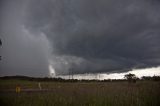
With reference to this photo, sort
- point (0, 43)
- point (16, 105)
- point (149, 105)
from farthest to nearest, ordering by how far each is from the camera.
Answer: point (0, 43) → point (16, 105) → point (149, 105)

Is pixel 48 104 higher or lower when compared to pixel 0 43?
lower

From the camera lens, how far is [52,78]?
15412cm

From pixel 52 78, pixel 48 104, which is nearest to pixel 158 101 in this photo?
pixel 48 104

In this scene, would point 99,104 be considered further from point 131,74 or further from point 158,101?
point 131,74

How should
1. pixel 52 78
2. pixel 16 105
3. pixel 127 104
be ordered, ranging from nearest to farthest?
1. pixel 127 104
2. pixel 16 105
3. pixel 52 78

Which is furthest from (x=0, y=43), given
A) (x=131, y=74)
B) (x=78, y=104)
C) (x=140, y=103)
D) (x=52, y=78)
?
(x=52, y=78)

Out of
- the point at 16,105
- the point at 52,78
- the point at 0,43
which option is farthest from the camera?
the point at 52,78

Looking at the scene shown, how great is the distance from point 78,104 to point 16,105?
3302mm

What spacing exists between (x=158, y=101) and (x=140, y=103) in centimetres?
83

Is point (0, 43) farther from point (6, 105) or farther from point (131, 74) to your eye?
point (131, 74)

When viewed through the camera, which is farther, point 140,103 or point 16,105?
point 16,105

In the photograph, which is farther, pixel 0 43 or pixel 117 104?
pixel 0 43

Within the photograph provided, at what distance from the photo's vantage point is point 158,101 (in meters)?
10.5

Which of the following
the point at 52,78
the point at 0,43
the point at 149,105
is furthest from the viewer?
the point at 52,78
